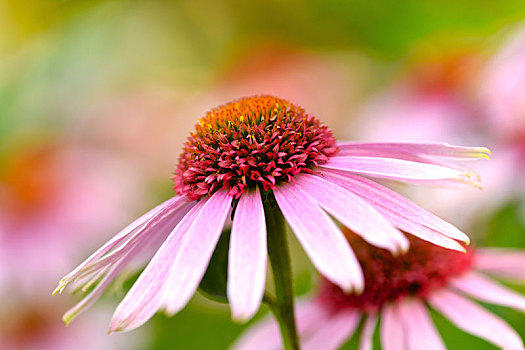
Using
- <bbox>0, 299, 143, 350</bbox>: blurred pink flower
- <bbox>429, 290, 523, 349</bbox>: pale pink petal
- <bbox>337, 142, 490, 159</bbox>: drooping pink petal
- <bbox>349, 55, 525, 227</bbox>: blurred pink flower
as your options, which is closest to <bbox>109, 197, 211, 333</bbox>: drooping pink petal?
<bbox>337, 142, 490, 159</bbox>: drooping pink petal

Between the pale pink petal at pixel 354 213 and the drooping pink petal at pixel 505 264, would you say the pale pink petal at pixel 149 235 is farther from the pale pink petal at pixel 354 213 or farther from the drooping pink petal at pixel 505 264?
the drooping pink petal at pixel 505 264

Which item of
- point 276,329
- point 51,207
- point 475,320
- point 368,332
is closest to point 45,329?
point 51,207

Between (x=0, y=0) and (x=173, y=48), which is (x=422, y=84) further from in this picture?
(x=0, y=0)

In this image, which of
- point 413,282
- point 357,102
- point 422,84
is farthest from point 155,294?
point 357,102

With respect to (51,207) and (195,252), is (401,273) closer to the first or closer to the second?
(195,252)

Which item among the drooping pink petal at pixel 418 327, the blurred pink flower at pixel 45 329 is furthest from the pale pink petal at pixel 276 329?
the blurred pink flower at pixel 45 329

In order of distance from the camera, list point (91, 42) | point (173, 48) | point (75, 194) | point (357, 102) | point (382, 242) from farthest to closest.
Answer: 1. point (173, 48)
2. point (91, 42)
3. point (357, 102)
4. point (75, 194)
5. point (382, 242)
